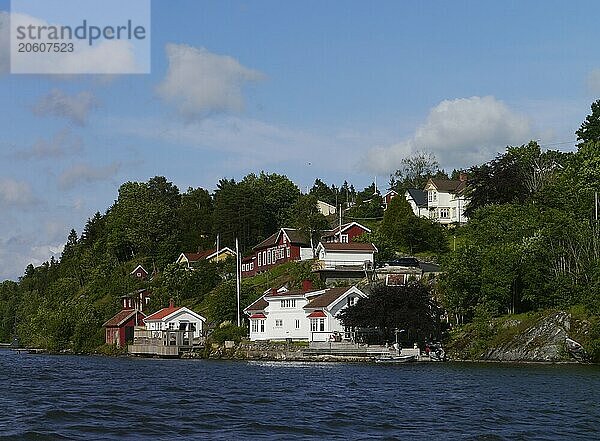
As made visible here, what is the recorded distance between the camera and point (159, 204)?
459 feet

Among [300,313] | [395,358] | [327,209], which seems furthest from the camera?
[327,209]

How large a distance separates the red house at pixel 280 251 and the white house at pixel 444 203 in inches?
842

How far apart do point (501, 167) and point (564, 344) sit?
1591 inches

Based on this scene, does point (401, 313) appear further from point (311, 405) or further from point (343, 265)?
point (311, 405)

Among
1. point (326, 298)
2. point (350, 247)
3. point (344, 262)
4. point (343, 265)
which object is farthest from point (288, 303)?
point (350, 247)

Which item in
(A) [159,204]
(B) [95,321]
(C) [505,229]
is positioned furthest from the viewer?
(A) [159,204]

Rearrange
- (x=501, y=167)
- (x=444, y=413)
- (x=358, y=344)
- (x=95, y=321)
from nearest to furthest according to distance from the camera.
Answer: (x=444, y=413), (x=358, y=344), (x=501, y=167), (x=95, y=321)

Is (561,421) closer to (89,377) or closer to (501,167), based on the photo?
(89,377)

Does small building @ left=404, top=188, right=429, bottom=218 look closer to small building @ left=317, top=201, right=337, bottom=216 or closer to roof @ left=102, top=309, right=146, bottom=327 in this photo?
small building @ left=317, top=201, right=337, bottom=216

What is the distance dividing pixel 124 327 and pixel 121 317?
1778mm

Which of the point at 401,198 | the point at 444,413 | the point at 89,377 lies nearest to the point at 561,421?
the point at 444,413

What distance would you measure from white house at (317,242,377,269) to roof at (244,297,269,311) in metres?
10.5

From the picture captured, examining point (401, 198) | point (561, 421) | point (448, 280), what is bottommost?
point (561, 421)

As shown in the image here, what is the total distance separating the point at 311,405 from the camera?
3712cm
